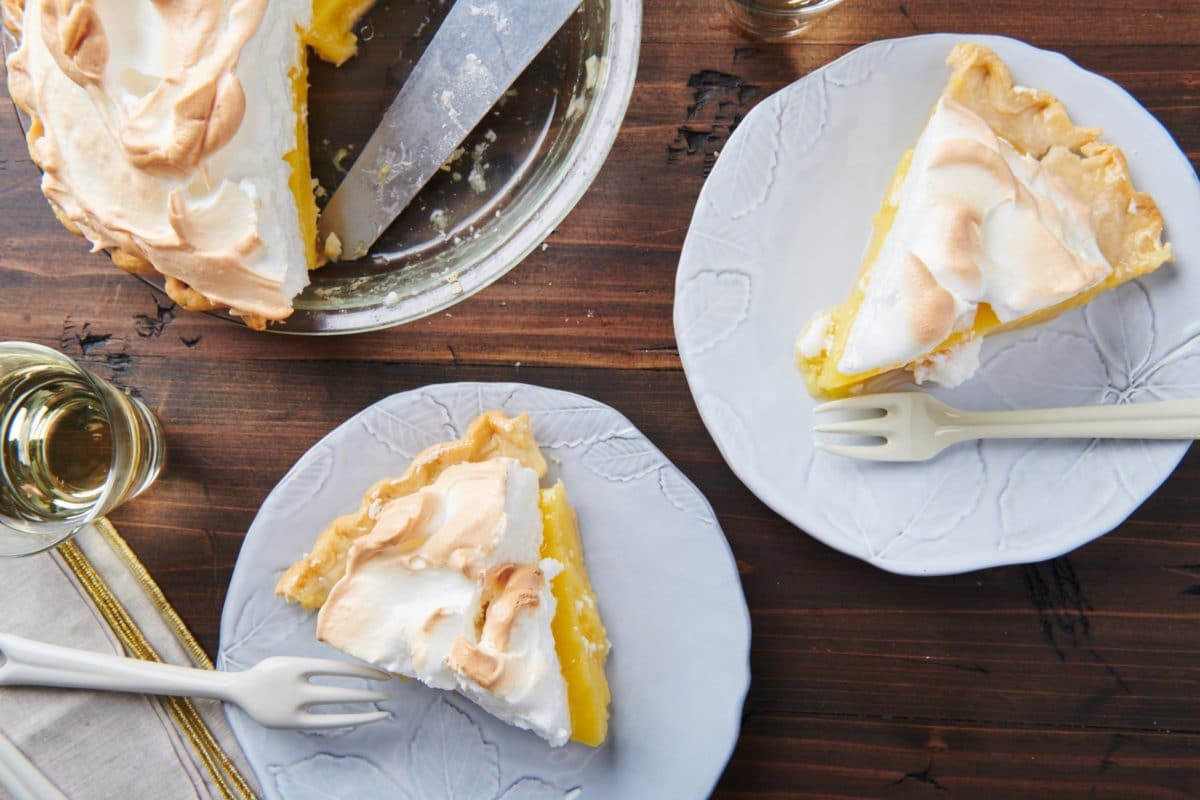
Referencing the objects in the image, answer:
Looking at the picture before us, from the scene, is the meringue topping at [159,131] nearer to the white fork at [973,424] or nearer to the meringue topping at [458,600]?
the meringue topping at [458,600]

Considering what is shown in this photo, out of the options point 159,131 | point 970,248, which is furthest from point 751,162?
point 159,131

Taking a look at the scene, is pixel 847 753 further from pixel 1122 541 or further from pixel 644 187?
pixel 644 187

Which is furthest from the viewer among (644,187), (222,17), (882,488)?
(644,187)

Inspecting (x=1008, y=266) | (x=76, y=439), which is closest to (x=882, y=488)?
(x=1008, y=266)

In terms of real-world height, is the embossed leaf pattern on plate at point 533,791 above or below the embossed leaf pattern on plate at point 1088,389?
below

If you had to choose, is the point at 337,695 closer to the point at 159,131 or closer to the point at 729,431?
the point at 729,431

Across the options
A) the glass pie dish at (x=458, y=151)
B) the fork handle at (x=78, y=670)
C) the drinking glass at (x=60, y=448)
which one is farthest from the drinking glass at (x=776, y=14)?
the fork handle at (x=78, y=670)

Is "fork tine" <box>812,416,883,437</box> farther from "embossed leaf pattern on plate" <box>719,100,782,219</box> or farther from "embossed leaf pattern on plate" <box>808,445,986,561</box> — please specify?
"embossed leaf pattern on plate" <box>719,100,782,219</box>

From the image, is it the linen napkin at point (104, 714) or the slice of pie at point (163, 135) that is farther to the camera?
the linen napkin at point (104, 714)
